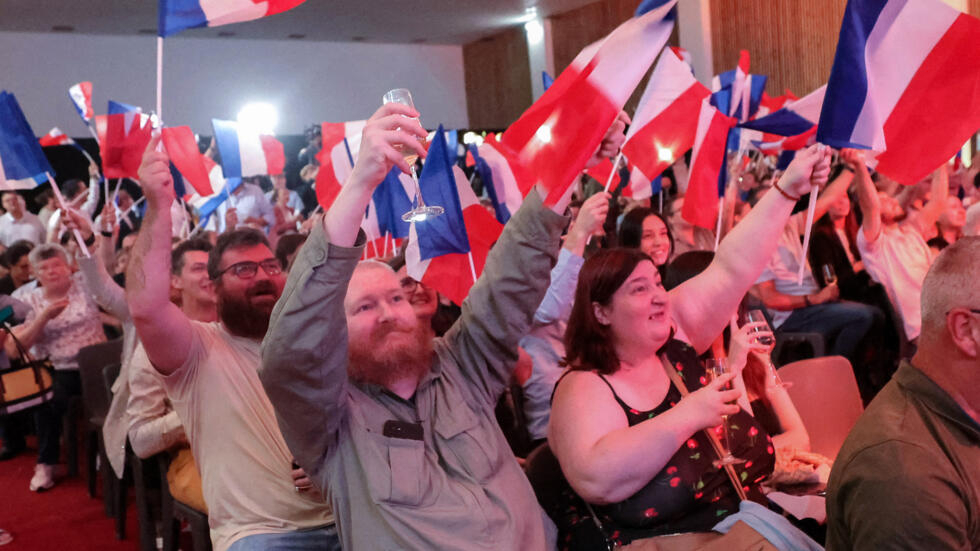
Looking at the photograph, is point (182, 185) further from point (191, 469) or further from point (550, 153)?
point (550, 153)

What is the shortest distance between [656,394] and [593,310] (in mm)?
308

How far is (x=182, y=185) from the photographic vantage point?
6.46 m

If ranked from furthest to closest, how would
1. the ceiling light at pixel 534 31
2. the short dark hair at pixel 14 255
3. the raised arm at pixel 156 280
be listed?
1. the ceiling light at pixel 534 31
2. the short dark hair at pixel 14 255
3. the raised arm at pixel 156 280

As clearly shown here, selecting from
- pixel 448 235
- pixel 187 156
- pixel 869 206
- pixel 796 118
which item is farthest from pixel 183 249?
pixel 869 206

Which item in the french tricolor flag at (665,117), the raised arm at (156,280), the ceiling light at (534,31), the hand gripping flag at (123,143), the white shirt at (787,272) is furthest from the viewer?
the ceiling light at (534,31)

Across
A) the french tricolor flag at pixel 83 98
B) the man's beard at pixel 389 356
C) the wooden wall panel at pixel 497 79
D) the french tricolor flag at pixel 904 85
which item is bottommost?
the man's beard at pixel 389 356

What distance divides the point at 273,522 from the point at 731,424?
4.15 ft

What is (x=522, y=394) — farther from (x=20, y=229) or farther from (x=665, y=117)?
(x=20, y=229)

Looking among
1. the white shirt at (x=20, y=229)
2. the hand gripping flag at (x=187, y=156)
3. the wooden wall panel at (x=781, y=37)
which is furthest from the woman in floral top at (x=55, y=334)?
the wooden wall panel at (x=781, y=37)

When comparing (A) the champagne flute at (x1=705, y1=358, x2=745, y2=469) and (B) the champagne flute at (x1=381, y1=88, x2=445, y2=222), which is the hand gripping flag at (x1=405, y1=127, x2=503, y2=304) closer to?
(B) the champagne flute at (x1=381, y1=88, x2=445, y2=222)

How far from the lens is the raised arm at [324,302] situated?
1.68 m

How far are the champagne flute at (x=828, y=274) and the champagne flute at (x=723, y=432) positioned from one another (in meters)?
3.81

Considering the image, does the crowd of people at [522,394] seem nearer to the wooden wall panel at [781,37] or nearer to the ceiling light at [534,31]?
the wooden wall panel at [781,37]

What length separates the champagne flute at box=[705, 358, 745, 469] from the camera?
7.47 feet
